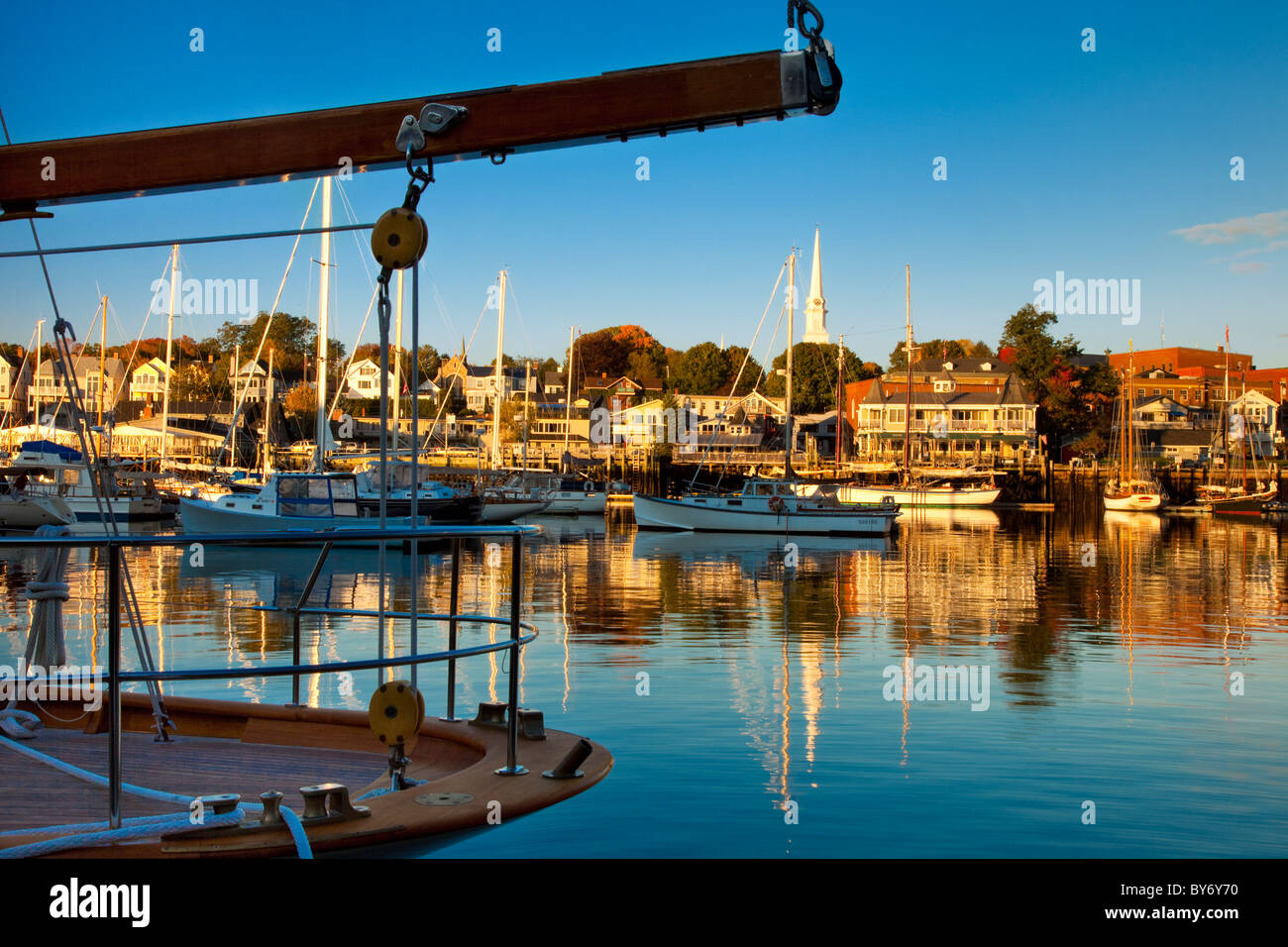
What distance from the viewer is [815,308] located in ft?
602

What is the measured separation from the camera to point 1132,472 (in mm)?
101562

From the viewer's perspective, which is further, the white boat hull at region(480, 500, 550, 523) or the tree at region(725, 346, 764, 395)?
the tree at region(725, 346, 764, 395)

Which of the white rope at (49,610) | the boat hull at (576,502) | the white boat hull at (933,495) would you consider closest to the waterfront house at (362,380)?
the boat hull at (576,502)

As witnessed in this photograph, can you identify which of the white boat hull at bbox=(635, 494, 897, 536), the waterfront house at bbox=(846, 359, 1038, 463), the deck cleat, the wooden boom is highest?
the waterfront house at bbox=(846, 359, 1038, 463)

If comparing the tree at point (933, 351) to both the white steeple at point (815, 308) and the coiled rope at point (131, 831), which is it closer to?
the white steeple at point (815, 308)

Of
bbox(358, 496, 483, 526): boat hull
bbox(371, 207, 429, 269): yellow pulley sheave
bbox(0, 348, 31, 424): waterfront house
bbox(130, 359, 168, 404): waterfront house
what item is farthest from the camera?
bbox(130, 359, 168, 404): waterfront house

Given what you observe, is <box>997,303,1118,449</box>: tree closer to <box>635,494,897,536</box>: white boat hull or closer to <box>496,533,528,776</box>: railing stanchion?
<box>635,494,897,536</box>: white boat hull

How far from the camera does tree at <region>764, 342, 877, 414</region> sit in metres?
137

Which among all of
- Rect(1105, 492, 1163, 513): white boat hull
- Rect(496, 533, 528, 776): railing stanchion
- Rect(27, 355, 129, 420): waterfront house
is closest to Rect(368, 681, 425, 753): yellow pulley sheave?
Rect(496, 533, 528, 776): railing stanchion

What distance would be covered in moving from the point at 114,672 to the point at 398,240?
8.45ft

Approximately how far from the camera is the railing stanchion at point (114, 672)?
4918 mm
